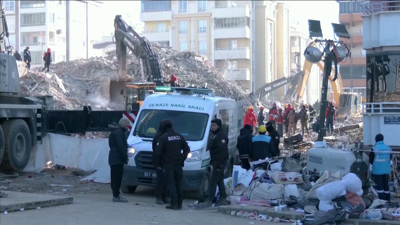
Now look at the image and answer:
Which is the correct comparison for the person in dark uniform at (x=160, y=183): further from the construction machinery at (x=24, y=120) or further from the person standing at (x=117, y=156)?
the construction machinery at (x=24, y=120)

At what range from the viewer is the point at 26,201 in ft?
34.3

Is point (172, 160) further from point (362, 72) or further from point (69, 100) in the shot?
point (362, 72)

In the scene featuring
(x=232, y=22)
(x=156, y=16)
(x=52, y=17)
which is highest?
(x=52, y=17)

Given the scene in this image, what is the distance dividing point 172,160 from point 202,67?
3149cm

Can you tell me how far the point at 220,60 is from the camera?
69312 mm

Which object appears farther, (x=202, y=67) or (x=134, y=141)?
(x=202, y=67)

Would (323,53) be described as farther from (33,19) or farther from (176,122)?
(33,19)

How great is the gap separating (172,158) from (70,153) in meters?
7.01

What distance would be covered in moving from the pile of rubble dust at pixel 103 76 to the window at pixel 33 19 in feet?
130

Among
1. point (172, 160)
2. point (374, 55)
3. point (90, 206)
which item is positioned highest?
point (374, 55)

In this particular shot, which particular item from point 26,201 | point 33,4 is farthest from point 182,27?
point 26,201

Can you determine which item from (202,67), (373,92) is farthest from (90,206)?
(202,67)

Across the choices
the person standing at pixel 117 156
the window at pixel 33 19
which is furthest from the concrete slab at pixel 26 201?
the window at pixel 33 19

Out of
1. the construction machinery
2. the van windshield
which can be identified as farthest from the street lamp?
the construction machinery
